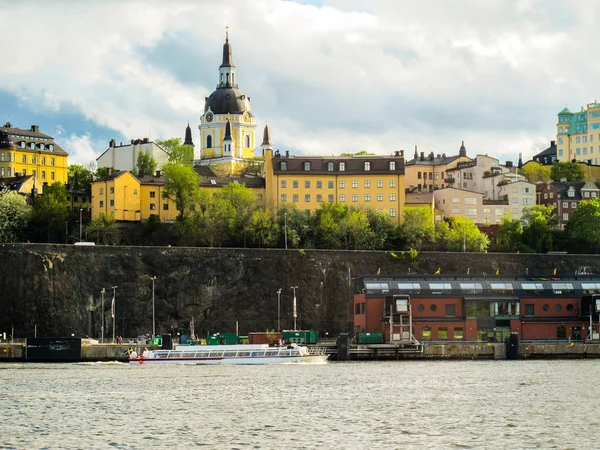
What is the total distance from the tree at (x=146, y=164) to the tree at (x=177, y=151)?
5.46 metres

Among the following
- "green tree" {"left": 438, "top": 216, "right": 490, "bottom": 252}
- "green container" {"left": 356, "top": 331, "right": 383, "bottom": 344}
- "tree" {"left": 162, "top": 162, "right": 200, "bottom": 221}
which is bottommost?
"green container" {"left": 356, "top": 331, "right": 383, "bottom": 344}

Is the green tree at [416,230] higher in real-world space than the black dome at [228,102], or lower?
lower

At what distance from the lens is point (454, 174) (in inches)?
6398

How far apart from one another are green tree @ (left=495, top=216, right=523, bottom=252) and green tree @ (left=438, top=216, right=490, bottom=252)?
2.38 m

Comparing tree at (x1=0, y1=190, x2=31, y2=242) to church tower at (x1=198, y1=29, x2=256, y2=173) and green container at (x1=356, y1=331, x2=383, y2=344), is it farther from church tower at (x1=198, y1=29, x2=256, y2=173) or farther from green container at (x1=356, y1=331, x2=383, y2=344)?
church tower at (x1=198, y1=29, x2=256, y2=173)

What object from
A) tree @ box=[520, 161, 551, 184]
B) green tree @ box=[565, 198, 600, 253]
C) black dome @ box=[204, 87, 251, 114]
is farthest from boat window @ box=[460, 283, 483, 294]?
black dome @ box=[204, 87, 251, 114]

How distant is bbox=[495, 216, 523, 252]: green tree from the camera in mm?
135625

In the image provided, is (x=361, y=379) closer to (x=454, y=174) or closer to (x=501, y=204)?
(x=501, y=204)

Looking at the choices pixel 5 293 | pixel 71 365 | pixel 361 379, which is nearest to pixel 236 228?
pixel 5 293

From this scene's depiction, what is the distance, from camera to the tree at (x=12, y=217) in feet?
417

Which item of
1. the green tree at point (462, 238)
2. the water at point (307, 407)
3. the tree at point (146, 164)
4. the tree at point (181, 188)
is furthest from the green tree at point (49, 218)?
the water at point (307, 407)

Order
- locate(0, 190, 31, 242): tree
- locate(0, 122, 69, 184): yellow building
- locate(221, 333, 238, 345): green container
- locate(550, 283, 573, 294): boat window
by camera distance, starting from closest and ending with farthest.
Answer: locate(550, 283, 573, 294): boat window, locate(221, 333, 238, 345): green container, locate(0, 190, 31, 242): tree, locate(0, 122, 69, 184): yellow building

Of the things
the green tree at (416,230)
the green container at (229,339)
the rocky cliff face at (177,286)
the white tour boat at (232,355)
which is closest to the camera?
the white tour boat at (232,355)

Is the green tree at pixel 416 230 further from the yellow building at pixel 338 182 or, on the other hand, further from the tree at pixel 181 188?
the tree at pixel 181 188
